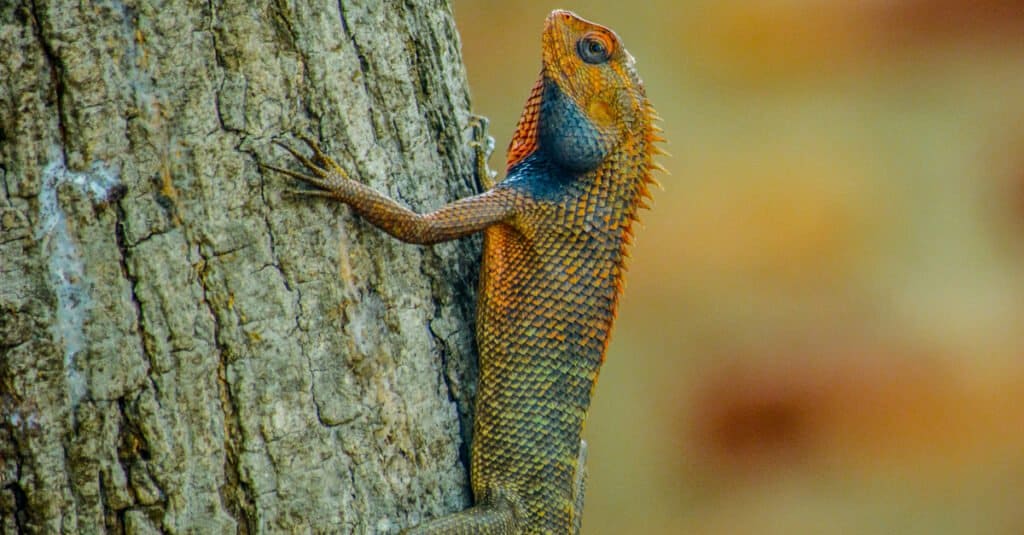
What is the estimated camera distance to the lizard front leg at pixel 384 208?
7.00 feet

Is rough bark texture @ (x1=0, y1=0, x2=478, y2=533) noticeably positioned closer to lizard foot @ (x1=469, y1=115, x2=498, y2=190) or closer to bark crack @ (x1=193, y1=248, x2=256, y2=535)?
bark crack @ (x1=193, y1=248, x2=256, y2=535)

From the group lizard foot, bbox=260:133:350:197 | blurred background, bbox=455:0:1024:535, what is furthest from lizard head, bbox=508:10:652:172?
blurred background, bbox=455:0:1024:535

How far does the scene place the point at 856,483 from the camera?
6.23 m

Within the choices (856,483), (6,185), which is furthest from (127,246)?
(856,483)

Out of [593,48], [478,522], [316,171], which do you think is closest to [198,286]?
[316,171]

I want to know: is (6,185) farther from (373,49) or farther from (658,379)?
(658,379)

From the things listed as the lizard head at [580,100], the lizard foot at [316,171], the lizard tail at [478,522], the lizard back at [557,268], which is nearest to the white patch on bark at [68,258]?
the lizard foot at [316,171]

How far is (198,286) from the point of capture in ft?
6.55

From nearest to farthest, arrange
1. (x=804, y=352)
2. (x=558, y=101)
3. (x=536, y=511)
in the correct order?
(x=536, y=511) < (x=558, y=101) < (x=804, y=352)

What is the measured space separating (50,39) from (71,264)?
0.41 meters

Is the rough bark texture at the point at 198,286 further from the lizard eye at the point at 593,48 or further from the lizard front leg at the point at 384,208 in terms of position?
the lizard eye at the point at 593,48

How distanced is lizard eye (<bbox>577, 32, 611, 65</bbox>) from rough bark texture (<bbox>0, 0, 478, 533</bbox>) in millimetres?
732

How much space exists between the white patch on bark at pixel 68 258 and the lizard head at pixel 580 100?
1238 mm

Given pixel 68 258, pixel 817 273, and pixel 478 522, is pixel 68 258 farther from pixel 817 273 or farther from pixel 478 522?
pixel 817 273
